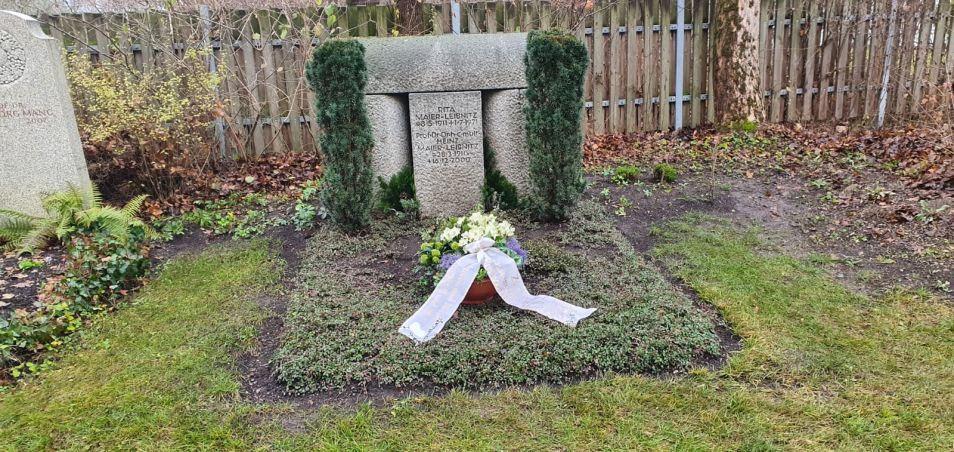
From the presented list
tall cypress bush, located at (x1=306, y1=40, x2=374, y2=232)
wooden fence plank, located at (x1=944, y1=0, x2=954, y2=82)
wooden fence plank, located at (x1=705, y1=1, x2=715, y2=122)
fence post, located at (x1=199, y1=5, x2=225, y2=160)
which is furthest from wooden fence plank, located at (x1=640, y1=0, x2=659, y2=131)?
fence post, located at (x1=199, y1=5, x2=225, y2=160)

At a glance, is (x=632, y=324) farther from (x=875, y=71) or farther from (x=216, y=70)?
(x=875, y=71)

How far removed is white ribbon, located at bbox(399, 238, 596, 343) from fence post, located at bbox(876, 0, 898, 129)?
7.76 metres

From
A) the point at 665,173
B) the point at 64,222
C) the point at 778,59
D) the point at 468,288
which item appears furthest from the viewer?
the point at 778,59

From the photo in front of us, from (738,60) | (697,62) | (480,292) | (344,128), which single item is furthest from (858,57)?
(480,292)

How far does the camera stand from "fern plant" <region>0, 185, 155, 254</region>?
218 inches

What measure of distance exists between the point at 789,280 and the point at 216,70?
7.06 metres

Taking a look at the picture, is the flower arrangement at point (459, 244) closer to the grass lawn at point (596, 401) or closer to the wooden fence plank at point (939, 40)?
the grass lawn at point (596, 401)

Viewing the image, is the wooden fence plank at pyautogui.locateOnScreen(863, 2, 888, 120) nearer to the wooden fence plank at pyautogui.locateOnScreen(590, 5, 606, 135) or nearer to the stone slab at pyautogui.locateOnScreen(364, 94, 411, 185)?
the wooden fence plank at pyautogui.locateOnScreen(590, 5, 606, 135)

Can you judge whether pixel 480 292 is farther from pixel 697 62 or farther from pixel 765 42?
pixel 765 42

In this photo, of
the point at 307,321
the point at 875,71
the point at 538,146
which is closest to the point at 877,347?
the point at 538,146

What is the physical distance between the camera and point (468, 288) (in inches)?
164

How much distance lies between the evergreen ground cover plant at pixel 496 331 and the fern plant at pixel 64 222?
71.3 inches

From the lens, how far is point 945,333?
155 inches

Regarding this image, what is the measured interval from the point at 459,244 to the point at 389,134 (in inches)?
75.3
